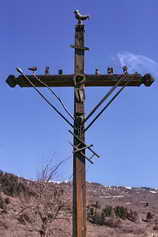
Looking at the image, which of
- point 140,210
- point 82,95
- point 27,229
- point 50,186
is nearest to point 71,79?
point 82,95

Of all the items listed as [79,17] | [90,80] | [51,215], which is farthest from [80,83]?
[51,215]

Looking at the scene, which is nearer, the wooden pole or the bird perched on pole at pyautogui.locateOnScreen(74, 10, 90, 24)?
the wooden pole

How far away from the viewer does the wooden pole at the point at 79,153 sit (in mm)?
6883

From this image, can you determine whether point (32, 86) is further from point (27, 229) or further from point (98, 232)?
point (98, 232)

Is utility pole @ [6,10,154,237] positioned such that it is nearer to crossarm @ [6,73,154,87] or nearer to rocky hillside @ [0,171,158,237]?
crossarm @ [6,73,154,87]

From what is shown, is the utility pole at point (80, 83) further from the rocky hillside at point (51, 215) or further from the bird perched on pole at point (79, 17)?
the rocky hillside at point (51, 215)

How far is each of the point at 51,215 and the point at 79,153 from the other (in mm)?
16993

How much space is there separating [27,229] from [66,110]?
24.3 m

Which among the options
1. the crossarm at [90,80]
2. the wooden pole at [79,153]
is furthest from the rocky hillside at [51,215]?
the wooden pole at [79,153]

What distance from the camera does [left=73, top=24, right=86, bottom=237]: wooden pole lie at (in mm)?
6883

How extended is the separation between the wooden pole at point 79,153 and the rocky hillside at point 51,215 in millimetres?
15076

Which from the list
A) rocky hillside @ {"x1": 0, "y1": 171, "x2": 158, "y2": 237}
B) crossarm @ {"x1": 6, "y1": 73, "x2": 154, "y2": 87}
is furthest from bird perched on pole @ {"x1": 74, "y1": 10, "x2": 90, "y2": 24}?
rocky hillside @ {"x1": 0, "y1": 171, "x2": 158, "y2": 237}

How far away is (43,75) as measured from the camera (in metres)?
7.61

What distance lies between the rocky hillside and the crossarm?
14.8 metres
